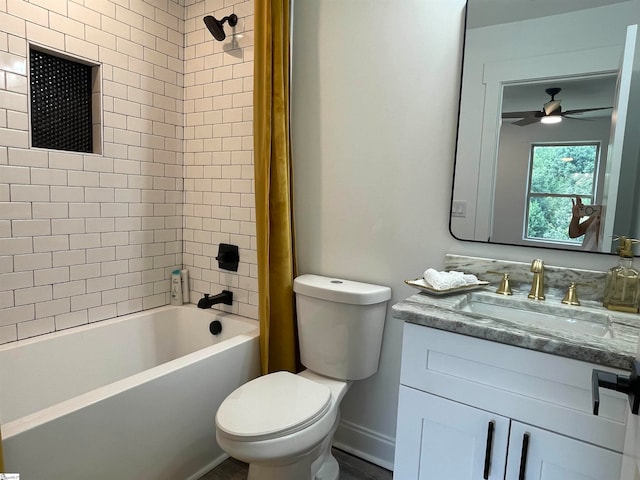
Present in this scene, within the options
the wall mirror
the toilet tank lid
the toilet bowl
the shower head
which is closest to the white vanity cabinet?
the toilet bowl

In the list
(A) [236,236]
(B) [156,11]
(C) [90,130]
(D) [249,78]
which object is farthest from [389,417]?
(B) [156,11]

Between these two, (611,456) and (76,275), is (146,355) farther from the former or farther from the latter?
(611,456)

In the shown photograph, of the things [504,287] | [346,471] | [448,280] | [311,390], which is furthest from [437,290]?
[346,471]

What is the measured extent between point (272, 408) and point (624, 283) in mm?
1236

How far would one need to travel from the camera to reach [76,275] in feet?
6.16

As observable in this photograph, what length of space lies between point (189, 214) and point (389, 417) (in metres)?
1.58

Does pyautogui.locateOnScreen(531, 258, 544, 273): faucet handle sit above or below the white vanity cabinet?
above

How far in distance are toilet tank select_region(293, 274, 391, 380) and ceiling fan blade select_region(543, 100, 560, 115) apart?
35.7 inches

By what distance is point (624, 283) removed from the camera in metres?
1.22

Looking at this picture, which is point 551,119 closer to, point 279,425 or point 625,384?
point 625,384

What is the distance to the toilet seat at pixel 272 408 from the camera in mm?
1259

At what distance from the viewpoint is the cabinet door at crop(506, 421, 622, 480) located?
925 mm

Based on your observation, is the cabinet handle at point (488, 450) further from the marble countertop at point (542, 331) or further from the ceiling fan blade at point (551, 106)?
the ceiling fan blade at point (551, 106)

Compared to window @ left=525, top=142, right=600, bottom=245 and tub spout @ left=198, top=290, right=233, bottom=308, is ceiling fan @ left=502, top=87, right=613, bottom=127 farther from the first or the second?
tub spout @ left=198, top=290, right=233, bottom=308
